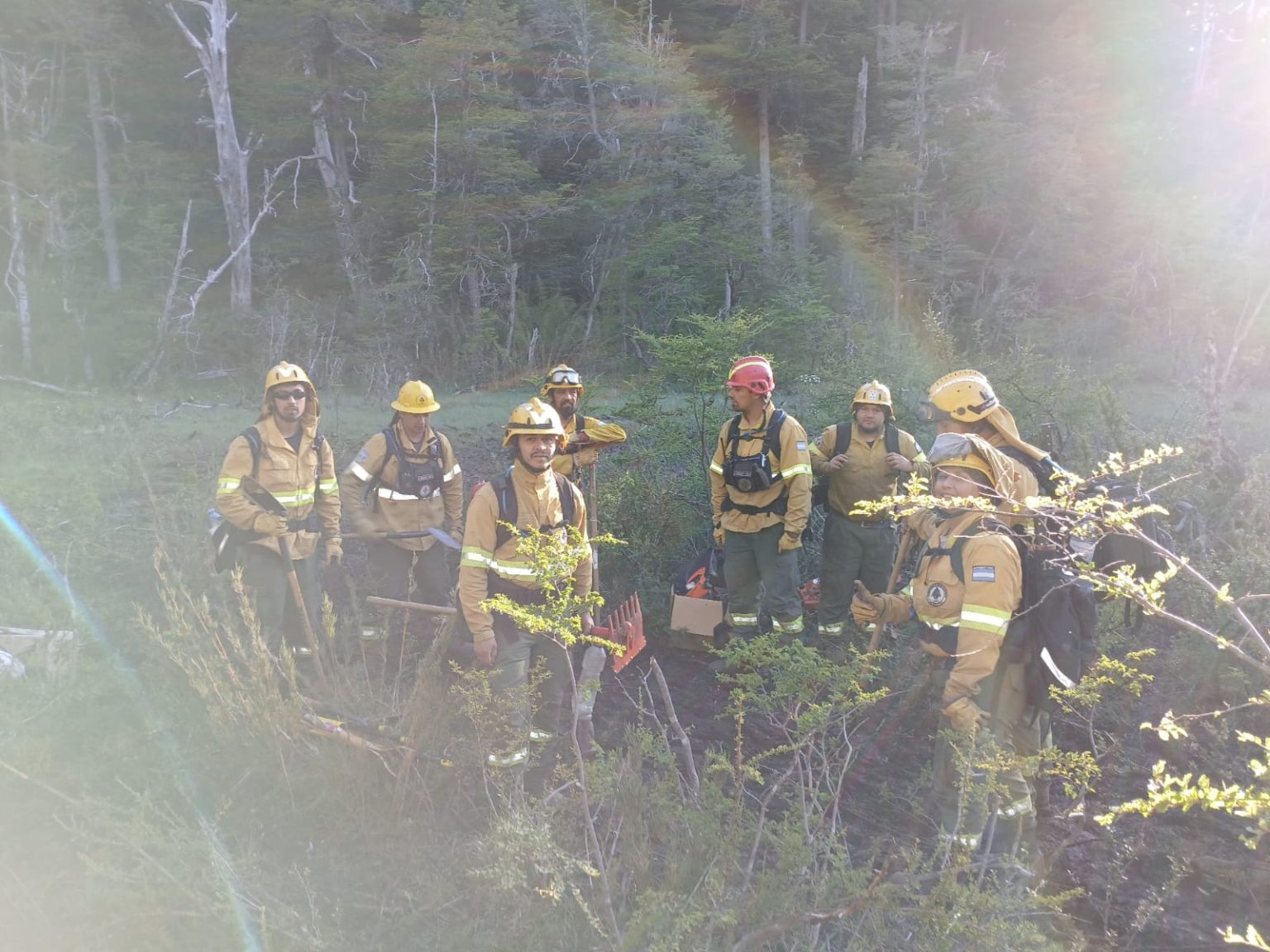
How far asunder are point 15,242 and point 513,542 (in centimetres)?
2111

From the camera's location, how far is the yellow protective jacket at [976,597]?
10.1ft

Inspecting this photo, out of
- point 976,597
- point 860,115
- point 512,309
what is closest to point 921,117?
point 860,115

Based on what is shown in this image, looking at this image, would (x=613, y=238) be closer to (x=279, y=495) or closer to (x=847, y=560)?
(x=847, y=560)

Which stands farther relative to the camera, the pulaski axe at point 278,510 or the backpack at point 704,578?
the backpack at point 704,578

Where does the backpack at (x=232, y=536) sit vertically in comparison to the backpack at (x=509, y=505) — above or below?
below

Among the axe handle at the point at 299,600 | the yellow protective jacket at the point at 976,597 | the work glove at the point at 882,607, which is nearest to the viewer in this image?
the yellow protective jacket at the point at 976,597

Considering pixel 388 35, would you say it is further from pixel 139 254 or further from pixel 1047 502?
pixel 1047 502

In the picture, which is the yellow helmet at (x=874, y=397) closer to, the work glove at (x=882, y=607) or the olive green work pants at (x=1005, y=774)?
the work glove at (x=882, y=607)

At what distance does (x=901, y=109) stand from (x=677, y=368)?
22.7m

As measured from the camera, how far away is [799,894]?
2736 millimetres

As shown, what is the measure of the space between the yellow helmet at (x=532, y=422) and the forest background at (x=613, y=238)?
2.47m

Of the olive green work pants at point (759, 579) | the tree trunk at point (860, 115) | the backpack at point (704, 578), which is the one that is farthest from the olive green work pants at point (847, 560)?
the tree trunk at point (860, 115)

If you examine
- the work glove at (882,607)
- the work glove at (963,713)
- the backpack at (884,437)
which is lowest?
the work glove at (963,713)

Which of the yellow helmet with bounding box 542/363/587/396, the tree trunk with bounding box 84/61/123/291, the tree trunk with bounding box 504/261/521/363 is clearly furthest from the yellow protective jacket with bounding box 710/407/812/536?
the tree trunk with bounding box 84/61/123/291
